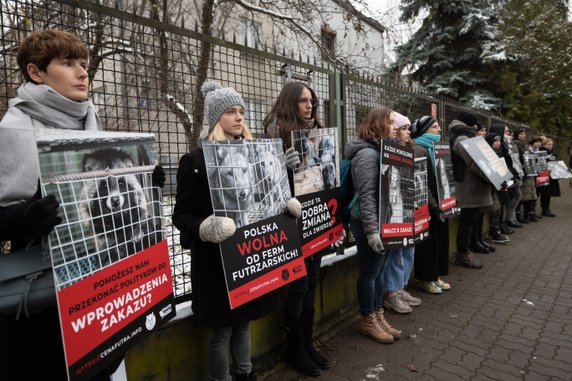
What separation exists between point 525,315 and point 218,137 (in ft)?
12.4

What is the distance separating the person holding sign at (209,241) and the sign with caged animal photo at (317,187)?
67 centimetres

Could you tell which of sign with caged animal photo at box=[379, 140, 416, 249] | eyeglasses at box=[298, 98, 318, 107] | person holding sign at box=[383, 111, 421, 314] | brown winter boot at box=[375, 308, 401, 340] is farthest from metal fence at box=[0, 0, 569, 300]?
brown winter boot at box=[375, 308, 401, 340]

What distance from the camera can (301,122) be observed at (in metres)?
2.87

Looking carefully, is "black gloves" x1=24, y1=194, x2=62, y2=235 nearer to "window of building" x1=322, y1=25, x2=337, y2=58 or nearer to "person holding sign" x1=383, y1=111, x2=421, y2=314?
"person holding sign" x1=383, y1=111, x2=421, y2=314

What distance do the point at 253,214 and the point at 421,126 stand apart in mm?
3156

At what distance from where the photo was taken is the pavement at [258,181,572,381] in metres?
2.98

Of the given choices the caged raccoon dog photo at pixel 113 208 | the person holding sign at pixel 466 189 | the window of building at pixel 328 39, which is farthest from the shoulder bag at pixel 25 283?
the window of building at pixel 328 39

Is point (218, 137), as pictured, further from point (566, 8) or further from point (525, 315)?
point (566, 8)

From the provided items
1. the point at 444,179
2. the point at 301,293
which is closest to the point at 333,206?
the point at 301,293

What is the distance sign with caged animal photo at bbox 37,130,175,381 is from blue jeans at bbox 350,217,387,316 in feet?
6.41

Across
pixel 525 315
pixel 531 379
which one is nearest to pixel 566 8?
pixel 525 315

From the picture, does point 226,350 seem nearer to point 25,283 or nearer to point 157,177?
point 157,177

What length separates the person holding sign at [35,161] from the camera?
1296 mm

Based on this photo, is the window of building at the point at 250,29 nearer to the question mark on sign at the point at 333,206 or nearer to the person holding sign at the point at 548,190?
the question mark on sign at the point at 333,206
